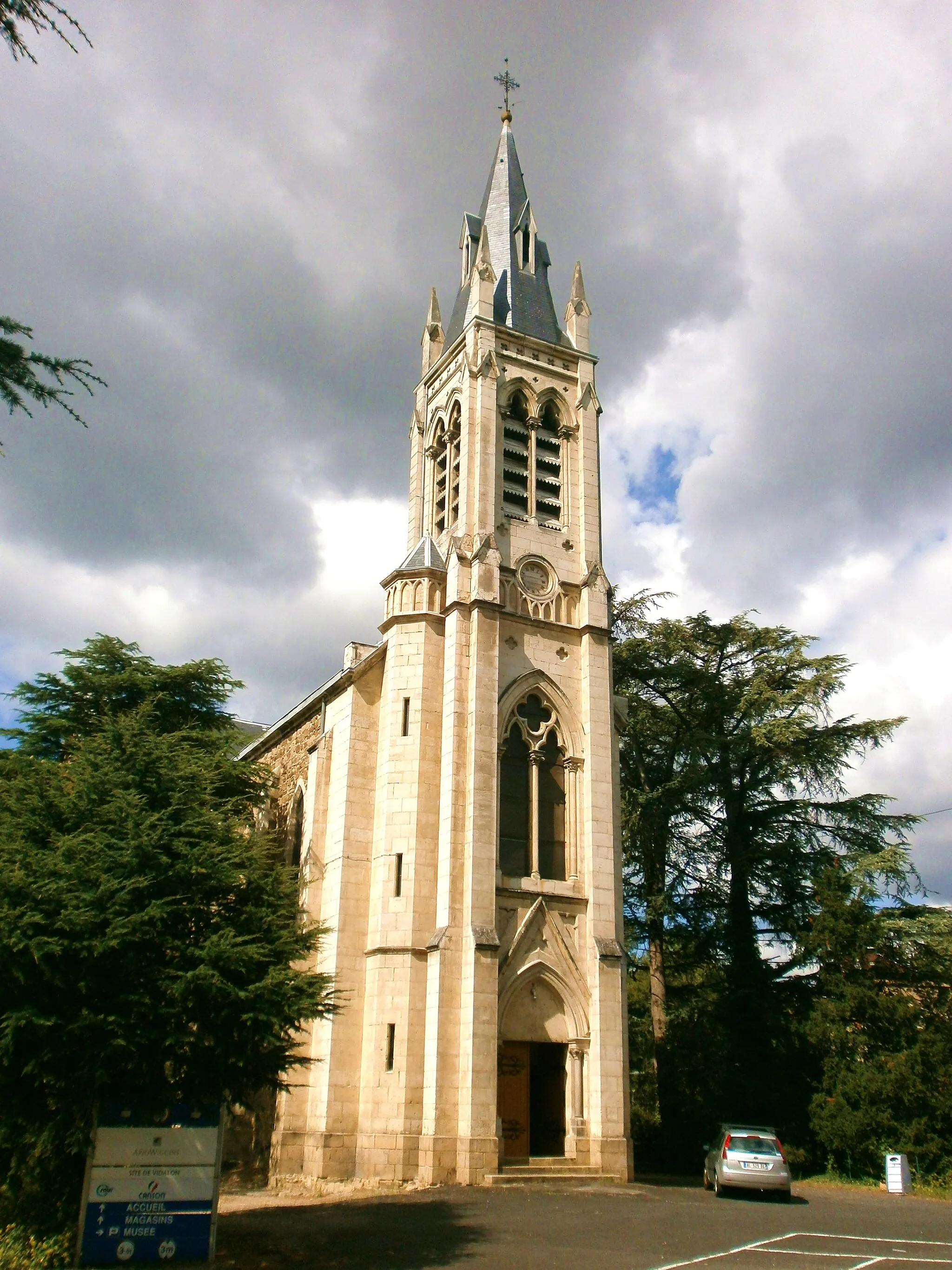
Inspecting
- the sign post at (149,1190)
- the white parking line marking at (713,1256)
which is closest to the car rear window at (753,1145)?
the white parking line marking at (713,1256)

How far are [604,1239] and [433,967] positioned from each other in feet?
27.2

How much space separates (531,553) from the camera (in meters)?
27.0

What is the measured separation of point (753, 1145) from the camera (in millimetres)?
19719

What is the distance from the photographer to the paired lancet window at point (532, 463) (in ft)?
91.3

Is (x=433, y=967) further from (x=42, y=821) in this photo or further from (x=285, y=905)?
(x=42, y=821)

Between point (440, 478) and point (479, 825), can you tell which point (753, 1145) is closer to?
point (479, 825)

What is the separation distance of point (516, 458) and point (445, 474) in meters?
2.17

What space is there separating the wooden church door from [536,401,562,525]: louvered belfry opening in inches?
506

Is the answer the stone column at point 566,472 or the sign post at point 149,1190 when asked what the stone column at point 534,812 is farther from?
the sign post at point 149,1190

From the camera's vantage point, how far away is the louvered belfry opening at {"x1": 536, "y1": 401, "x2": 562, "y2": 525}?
28.2m

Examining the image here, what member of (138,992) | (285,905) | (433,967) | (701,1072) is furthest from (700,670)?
(138,992)

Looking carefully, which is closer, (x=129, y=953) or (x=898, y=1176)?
(x=129, y=953)

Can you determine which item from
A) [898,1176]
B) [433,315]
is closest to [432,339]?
[433,315]

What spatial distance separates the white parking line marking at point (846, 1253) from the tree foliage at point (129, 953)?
5.67 m
